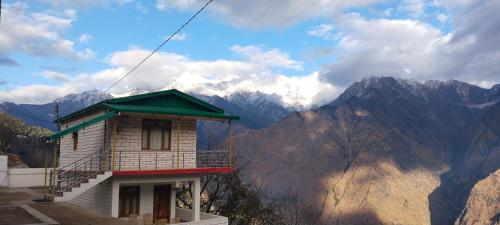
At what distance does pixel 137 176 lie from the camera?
68.3 feet

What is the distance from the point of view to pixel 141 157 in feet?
69.2

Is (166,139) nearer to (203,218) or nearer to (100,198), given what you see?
(100,198)

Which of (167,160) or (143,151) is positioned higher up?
(143,151)

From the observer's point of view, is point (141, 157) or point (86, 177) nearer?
point (86, 177)

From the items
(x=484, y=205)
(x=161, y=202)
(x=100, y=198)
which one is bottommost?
(x=484, y=205)

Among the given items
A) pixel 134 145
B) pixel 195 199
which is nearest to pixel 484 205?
pixel 195 199

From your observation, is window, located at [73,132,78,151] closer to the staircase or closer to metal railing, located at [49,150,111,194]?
the staircase

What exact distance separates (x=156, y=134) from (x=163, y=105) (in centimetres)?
160

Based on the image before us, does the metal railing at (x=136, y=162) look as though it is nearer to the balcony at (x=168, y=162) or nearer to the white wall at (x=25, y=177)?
the balcony at (x=168, y=162)

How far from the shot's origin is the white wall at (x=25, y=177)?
3023 cm

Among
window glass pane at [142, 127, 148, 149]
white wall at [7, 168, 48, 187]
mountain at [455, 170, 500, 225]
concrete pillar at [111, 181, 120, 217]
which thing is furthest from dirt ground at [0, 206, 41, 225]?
mountain at [455, 170, 500, 225]

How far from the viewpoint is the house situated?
66.2ft

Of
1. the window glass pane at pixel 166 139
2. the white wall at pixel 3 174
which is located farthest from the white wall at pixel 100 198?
the white wall at pixel 3 174

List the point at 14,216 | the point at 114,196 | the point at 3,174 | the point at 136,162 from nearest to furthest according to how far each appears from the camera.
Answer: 1. the point at 14,216
2. the point at 114,196
3. the point at 136,162
4. the point at 3,174
